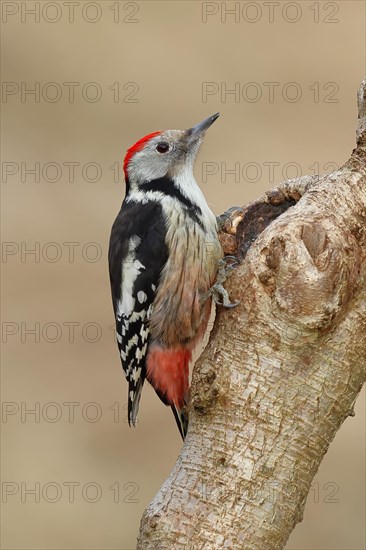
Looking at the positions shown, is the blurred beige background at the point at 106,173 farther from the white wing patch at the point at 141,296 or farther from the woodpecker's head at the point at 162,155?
the woodpecker's head at the point at 162,155

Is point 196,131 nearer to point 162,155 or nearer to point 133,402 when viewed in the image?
point 162,155

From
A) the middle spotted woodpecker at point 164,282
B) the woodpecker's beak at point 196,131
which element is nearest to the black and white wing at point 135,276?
the middle spotted woodpecker at point 164,282

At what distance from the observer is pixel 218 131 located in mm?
9328

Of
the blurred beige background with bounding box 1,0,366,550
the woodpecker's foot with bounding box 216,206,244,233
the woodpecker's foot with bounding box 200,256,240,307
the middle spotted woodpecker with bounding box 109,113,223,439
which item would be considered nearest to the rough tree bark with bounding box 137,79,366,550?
the woodpecker's foot with bounding box 200,256,240,307

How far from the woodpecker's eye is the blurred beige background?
3.50 meters

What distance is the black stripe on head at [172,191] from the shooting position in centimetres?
426

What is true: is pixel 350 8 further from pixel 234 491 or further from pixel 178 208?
pixel 234 491

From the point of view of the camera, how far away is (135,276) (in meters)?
4.26

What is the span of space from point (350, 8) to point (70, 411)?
16.8ft

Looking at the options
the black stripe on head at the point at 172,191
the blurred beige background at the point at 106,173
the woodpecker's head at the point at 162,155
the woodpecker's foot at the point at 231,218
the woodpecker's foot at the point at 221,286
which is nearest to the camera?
the woodpecker's foot at the point at 221,286

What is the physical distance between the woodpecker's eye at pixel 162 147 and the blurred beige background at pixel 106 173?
350cm

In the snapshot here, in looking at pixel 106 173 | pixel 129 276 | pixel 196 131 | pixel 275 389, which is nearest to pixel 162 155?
pixel 196 131

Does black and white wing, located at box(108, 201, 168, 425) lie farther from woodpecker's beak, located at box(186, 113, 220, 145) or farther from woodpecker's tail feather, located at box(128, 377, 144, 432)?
woodpecker's beak, located at box(186, 113, 220, 145)

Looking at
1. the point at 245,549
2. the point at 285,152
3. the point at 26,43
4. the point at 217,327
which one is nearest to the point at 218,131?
the point at 285,152
